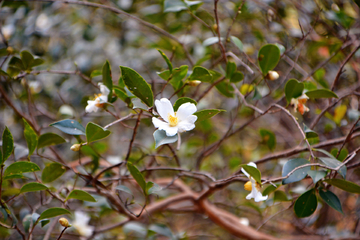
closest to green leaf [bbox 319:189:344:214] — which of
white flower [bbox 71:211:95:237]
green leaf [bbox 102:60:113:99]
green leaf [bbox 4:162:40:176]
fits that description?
green leaf [bbox 102:60:113:99]

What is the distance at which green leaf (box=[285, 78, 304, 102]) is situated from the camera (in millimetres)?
868

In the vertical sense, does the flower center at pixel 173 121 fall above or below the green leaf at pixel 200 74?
below

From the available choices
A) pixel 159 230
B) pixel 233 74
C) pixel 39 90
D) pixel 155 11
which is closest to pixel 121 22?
pixel 155 11

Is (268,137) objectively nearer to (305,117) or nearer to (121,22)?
(305,117)

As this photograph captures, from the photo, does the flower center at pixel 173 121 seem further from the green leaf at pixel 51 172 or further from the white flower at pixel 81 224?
the white flower at pixel 81 224

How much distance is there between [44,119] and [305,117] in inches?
68.8

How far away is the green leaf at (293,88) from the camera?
87 centimetres

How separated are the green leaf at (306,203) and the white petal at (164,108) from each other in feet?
1.43

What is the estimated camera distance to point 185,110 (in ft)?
2.30

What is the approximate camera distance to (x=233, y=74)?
992mm

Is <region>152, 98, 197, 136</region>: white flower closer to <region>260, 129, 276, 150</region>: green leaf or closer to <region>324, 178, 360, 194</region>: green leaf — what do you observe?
<region>324, 178, 360, 194</region>: green leaf

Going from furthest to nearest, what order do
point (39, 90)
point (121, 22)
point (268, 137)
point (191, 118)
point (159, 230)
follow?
1. point (121, 22)
2. point (39, 90)
3. point (268, 137)
4. point (159, 230)
5. point (191, 118)

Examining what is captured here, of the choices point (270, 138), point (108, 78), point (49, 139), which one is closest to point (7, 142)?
point (49, 139)

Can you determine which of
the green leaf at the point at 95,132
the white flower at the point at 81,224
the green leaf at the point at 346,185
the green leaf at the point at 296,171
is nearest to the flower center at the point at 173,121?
the green leaf at the point at 95,132
